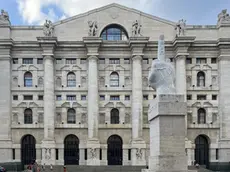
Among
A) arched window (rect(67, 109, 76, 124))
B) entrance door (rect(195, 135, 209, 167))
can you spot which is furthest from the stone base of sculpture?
entrance door (rect(195, 135, 209, 167))

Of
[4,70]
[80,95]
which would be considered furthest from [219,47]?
[4,70]

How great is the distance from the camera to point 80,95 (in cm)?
5362

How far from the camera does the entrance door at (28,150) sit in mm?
52500

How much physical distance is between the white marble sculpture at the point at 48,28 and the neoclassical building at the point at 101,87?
142 mm

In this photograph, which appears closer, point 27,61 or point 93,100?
point 93,100

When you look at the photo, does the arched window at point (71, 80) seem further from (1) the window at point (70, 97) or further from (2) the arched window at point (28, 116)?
(2) the arched window at point (28, 116)

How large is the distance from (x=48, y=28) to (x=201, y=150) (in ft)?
93.6

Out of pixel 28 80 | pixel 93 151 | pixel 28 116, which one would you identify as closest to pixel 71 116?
pixel 28 116

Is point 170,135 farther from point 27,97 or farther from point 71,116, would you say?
point 27,97

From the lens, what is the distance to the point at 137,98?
A: 171 ft

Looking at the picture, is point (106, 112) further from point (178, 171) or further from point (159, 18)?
point (178, 171)

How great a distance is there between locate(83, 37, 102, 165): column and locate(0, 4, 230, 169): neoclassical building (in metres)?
0.14

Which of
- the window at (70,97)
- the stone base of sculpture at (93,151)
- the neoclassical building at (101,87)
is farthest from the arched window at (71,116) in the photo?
the stone base of sculpture at (93,151)

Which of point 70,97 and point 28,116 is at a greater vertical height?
point 70,97
